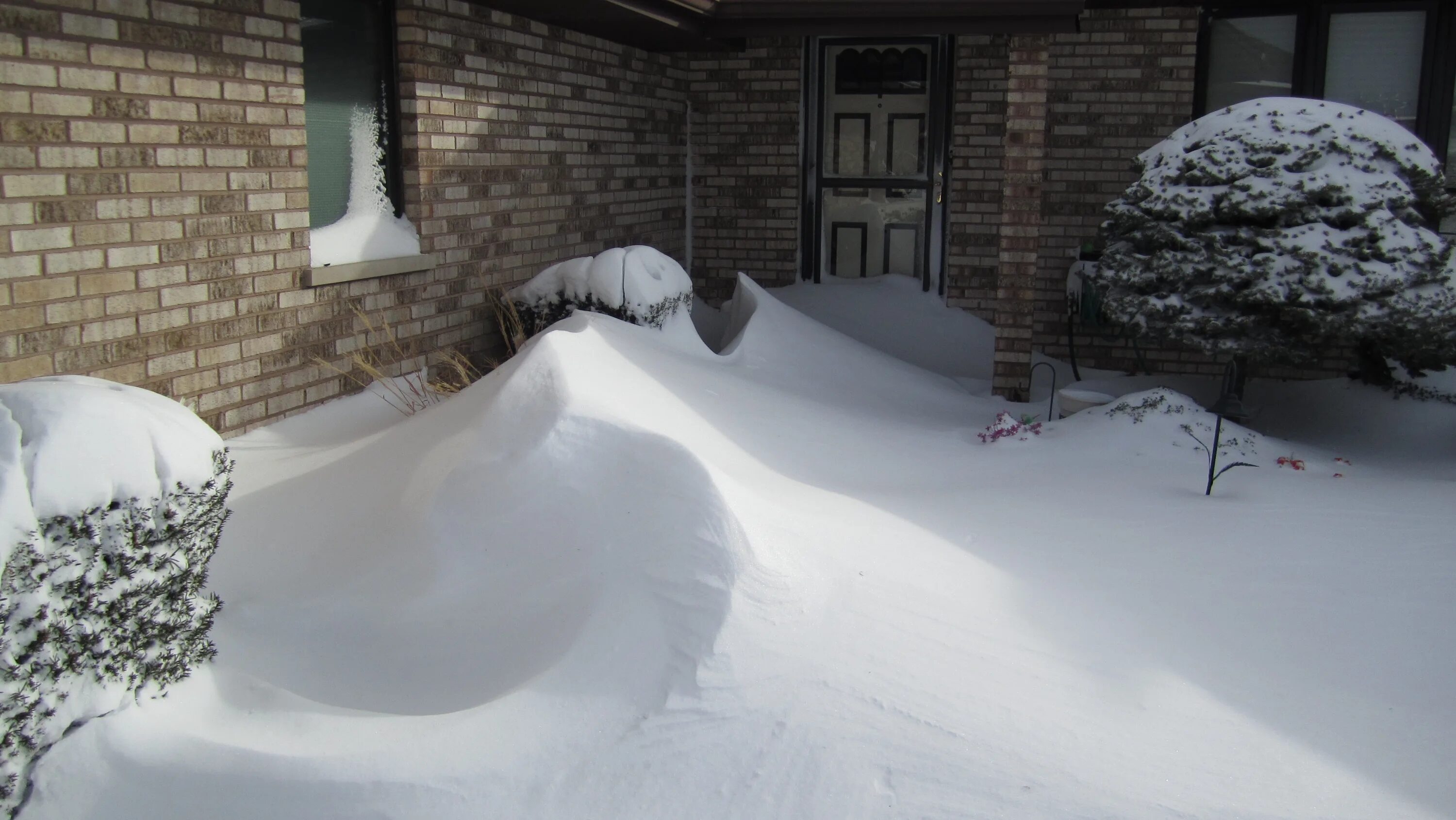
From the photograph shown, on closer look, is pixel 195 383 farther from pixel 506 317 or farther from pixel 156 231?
pixel 506 317

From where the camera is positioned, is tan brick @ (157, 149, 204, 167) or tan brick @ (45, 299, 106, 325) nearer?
tan brick @ (45, 299, 106, 325)

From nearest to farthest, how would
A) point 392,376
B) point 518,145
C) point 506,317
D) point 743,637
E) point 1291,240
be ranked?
1. point 743,637
2. point 392,376
3. point 1291,240
4. point 506,317
5. point 518,145

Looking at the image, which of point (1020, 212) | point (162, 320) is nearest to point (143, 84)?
point (162, 320)

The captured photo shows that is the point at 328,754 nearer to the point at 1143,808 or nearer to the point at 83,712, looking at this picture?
the point at 83,712

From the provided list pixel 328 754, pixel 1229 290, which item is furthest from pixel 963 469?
pixel 328 754

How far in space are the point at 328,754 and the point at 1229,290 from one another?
596 centimetres

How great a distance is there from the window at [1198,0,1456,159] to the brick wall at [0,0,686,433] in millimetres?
5357

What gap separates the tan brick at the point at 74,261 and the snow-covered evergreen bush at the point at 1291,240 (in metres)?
5.81

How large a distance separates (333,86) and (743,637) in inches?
159

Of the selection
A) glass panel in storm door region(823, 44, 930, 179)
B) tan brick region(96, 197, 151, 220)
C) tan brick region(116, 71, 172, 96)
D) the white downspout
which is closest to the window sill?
tan brick region(96, 197, 151, 220)

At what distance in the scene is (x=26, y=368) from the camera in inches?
165

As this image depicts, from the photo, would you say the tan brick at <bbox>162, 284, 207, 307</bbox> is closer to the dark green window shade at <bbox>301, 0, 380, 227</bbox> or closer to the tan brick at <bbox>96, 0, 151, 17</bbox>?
the dark green window shade at <bbox>301, 0, 380, 227</bbox>

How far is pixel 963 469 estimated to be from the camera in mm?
6289

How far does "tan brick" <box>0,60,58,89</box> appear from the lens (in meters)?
4.09
